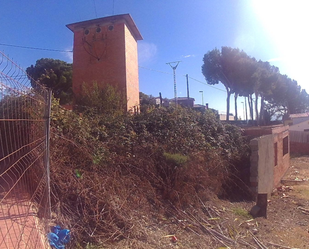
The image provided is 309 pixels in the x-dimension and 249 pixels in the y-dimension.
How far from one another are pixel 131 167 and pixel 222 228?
2.23 meters

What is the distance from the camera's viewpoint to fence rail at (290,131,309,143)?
19.0 meters

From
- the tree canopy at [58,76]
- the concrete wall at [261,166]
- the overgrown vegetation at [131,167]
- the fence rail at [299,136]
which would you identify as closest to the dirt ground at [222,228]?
the overgrown vegetation at [131,167]

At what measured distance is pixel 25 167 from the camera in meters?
3.16

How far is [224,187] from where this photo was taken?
22.9 ft

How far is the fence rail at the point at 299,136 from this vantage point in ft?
62.2

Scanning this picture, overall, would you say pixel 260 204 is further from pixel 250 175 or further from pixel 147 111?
pixel 147 111

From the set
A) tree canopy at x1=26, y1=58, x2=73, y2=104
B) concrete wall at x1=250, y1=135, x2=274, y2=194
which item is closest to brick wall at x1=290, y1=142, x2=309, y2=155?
concrete wall at x1=250, y1=135, x2=274, y2=194

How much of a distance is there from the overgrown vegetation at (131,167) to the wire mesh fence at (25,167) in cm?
47

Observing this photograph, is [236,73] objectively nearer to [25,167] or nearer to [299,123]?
[299,123]

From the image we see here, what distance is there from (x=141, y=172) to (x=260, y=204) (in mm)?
2732

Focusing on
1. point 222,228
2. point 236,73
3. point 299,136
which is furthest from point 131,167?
point 236,73

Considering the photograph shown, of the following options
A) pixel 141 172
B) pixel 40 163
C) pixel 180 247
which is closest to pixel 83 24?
pixel 141 172

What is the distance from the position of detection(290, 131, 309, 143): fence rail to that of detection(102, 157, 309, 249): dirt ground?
1366 cm

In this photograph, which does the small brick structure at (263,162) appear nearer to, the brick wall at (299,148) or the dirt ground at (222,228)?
the dirt ground at (222,228)
